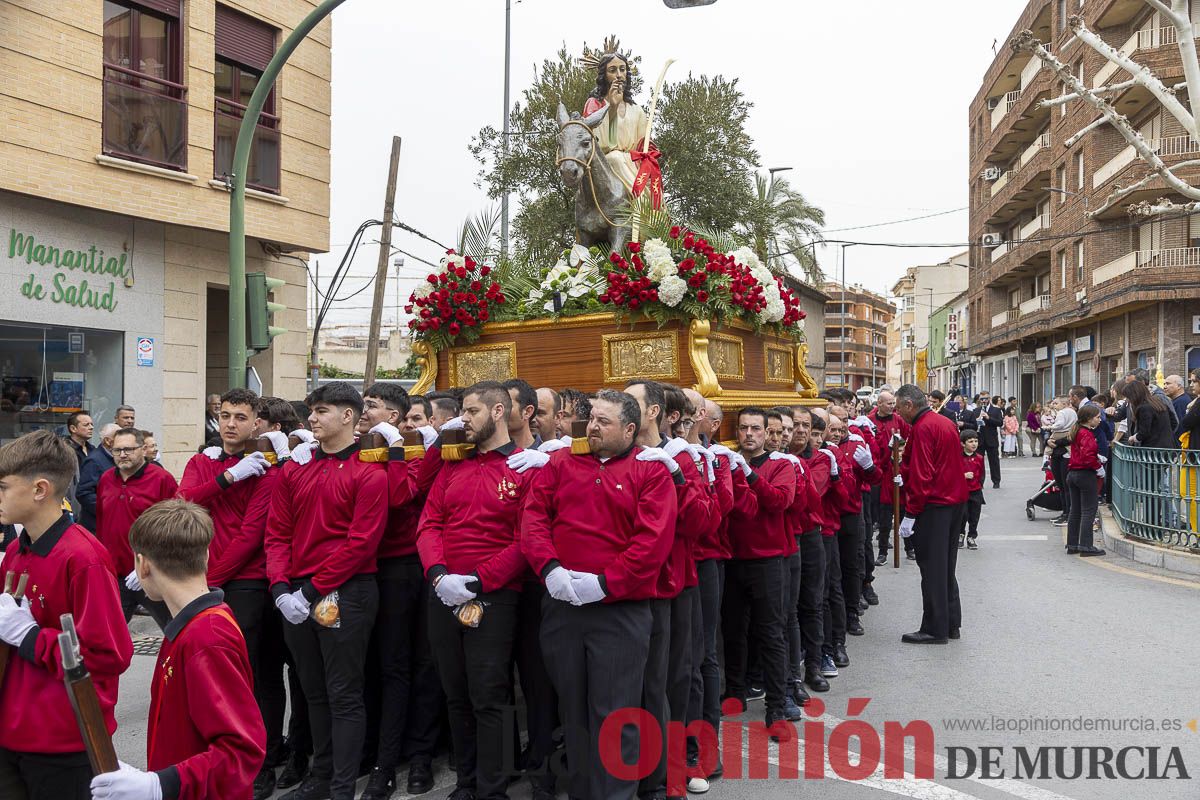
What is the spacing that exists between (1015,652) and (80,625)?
6.80m

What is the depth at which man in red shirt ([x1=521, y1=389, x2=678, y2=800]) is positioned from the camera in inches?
177

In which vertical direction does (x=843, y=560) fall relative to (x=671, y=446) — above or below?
below

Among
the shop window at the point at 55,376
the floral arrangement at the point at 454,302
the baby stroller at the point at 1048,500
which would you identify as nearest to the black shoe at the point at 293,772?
the floral arrangement at the point at 454,302

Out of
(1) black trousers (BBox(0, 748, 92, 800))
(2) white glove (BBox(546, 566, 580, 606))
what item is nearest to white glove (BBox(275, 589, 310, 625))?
(2) white glove (BBox(546, 566, 580, 606))

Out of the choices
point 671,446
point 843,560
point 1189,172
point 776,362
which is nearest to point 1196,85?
point 776,362

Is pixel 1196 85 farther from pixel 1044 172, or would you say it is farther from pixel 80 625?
pixel 1044 172

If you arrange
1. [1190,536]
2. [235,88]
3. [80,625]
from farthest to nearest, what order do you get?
1. [235,88]
2. [1190,536]
3. [80,625]

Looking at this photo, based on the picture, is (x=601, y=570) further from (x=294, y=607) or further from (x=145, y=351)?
(x=145, y=351)

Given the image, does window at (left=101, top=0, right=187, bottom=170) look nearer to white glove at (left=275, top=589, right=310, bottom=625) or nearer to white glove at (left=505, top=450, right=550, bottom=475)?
white glove at (left=275, top=589, right=310, bottom=625)

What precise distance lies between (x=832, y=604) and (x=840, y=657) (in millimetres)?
407

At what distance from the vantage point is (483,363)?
8.47 m

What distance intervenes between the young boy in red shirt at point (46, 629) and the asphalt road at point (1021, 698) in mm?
2316

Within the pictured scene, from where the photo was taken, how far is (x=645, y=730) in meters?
4.72

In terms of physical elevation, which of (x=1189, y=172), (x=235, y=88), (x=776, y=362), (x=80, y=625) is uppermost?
(x=1189, y=172)
